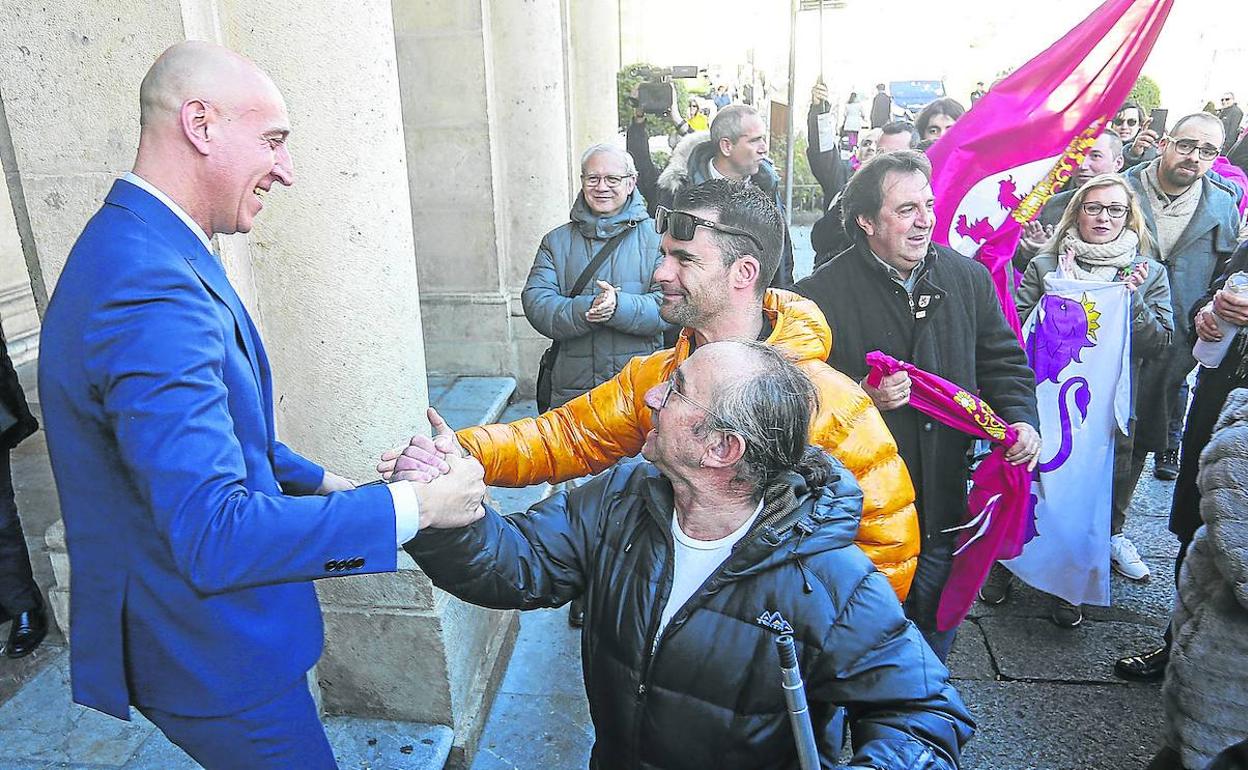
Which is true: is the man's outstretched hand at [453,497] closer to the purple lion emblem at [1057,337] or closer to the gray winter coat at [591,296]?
the gray winter coat at [591,296]

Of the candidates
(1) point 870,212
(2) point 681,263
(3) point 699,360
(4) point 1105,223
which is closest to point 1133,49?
(4) point 1105,223

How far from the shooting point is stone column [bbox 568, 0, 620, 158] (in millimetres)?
7746

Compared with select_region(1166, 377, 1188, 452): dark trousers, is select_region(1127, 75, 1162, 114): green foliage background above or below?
above

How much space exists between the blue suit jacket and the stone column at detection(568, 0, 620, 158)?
253 inches

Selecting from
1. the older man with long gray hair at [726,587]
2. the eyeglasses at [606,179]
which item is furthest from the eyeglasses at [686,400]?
the eyeglasses at [606,179]

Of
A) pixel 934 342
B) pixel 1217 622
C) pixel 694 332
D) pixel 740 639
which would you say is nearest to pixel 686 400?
pixel 740 639

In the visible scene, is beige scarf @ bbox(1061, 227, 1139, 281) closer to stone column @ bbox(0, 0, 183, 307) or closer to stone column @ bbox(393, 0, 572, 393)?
stone column @ bbox(393, 0, 572, 393)

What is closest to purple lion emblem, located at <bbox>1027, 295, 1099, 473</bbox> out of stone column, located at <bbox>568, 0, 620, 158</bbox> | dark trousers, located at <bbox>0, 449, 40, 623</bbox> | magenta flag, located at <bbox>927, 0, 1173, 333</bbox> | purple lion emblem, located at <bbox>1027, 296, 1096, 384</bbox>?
purple lion emblem, located at <bbox>1027, 296, 1096, 384</bbox>

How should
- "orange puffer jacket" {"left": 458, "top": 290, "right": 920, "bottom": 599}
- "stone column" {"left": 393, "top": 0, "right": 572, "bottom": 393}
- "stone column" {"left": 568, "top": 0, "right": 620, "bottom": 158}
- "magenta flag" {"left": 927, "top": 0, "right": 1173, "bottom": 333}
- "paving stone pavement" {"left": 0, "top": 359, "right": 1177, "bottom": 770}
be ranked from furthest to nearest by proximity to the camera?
"stone column" {"left": 568, "top": 0, "right": 620, "bottom": 158}, "stone column" {"left": 393, "top": 0, "right": 572, "bottom": 393}, "magenta flag" {"left": 927, "top": 0, "right": 1173, "bottom": 333}, "paving stone pavement" {"left": 0, "top": 359, "right": 1177, "bottom": 770}, "orange puffer jacket" {"left": 458, "top": 290, "right": 920, "bottom": 599}

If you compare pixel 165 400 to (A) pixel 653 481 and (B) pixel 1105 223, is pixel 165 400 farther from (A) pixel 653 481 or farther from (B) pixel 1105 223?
(B) pixel 1105 223

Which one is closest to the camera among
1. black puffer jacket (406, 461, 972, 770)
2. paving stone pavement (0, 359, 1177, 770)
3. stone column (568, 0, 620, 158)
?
black puffer jacket (406, 461, 972, 770)

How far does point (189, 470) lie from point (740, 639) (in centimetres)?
108

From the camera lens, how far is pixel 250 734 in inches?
76.0

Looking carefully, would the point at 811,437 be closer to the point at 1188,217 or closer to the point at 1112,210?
the point at 1112,210
